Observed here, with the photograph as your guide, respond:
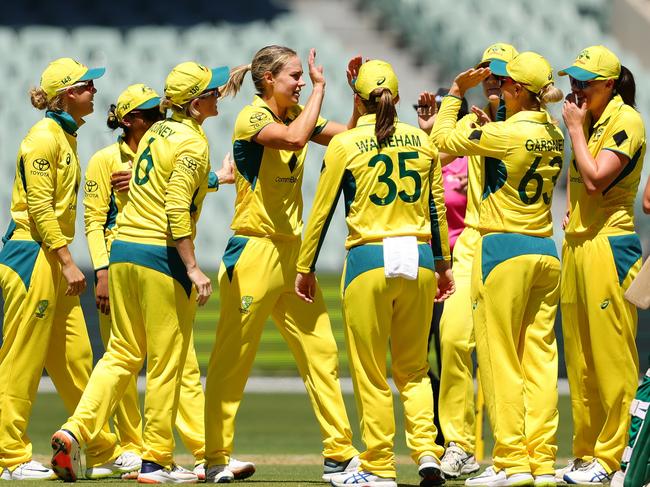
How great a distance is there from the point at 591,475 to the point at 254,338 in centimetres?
206

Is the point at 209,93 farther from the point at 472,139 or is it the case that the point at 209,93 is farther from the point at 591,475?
the point at 591,475

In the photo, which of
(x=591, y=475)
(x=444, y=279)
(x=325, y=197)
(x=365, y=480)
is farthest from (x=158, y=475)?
(x=591, y=475)

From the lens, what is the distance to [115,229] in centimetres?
907

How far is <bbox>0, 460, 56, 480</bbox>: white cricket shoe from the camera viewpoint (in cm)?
838

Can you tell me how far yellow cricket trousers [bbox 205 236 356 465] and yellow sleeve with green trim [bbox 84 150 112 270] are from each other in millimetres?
1187

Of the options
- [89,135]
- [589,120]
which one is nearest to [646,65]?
[89,135]

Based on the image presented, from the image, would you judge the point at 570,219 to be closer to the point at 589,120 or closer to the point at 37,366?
the point at 589,120

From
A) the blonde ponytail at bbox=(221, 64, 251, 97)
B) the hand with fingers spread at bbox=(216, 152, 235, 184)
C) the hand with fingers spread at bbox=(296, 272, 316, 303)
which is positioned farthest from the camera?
the hand with fingers spread at bbox=(216, 152, 235, 184)

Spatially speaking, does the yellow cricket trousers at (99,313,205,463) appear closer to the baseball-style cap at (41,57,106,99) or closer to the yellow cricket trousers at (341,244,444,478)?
the yellow cricket trousers at (341,244,444,478)

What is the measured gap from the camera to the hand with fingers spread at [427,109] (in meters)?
8.70

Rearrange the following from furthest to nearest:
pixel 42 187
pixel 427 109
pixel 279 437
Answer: pixel 279 437, pixel 427 109, pixel 42 187

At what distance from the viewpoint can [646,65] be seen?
23031mm

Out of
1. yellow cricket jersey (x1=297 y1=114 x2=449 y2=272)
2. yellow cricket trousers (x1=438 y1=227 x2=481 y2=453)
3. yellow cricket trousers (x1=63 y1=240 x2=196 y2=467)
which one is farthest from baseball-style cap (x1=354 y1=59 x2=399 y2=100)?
yellow cricket trousers (x1=438 y1=227 x2=481 y2=453)

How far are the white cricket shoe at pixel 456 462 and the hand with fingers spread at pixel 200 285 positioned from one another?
80.2 inches
